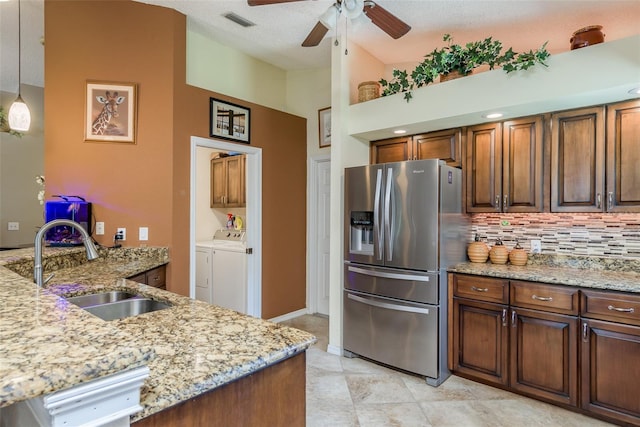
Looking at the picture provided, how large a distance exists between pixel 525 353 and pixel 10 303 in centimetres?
282

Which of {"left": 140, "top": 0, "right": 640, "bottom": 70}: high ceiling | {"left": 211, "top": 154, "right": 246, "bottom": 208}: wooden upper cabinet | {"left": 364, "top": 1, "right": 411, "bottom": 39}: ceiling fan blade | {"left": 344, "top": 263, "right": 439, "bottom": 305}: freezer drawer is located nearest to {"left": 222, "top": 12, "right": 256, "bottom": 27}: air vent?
{"left": 140, "top": 0, "right": 640, "bottom": 70}: high ceiling

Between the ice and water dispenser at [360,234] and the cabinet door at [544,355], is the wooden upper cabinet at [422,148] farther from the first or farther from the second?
the cabinet door at [544,355]

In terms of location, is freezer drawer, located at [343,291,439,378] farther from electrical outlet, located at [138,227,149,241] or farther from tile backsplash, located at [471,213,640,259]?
electrical outlet, located at [138,227,149,241]

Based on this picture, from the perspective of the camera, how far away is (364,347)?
308 cm

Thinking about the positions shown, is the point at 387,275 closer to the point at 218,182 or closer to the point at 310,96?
the point at 310,96

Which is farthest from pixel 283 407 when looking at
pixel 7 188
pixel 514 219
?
pixel 7 188

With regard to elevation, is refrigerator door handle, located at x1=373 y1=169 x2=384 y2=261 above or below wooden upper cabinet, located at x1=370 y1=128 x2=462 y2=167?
below

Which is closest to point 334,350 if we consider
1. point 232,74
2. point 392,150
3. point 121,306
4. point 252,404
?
point 392,150

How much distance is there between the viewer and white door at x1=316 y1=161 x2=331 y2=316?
445cm

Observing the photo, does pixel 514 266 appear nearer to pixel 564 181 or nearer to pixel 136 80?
pixel 564 181

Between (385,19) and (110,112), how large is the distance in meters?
2.37

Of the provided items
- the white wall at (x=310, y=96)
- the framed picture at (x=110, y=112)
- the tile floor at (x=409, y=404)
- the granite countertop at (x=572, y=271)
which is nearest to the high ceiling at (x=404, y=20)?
the white wall at (x=310, y=96)

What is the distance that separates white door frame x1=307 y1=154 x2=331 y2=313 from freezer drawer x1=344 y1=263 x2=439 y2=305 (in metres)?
1.32

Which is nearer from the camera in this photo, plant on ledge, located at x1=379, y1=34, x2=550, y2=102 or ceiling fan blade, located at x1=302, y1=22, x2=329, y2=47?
plant on ledge, located at x1=379, y1=34, x2=550, y2=102
